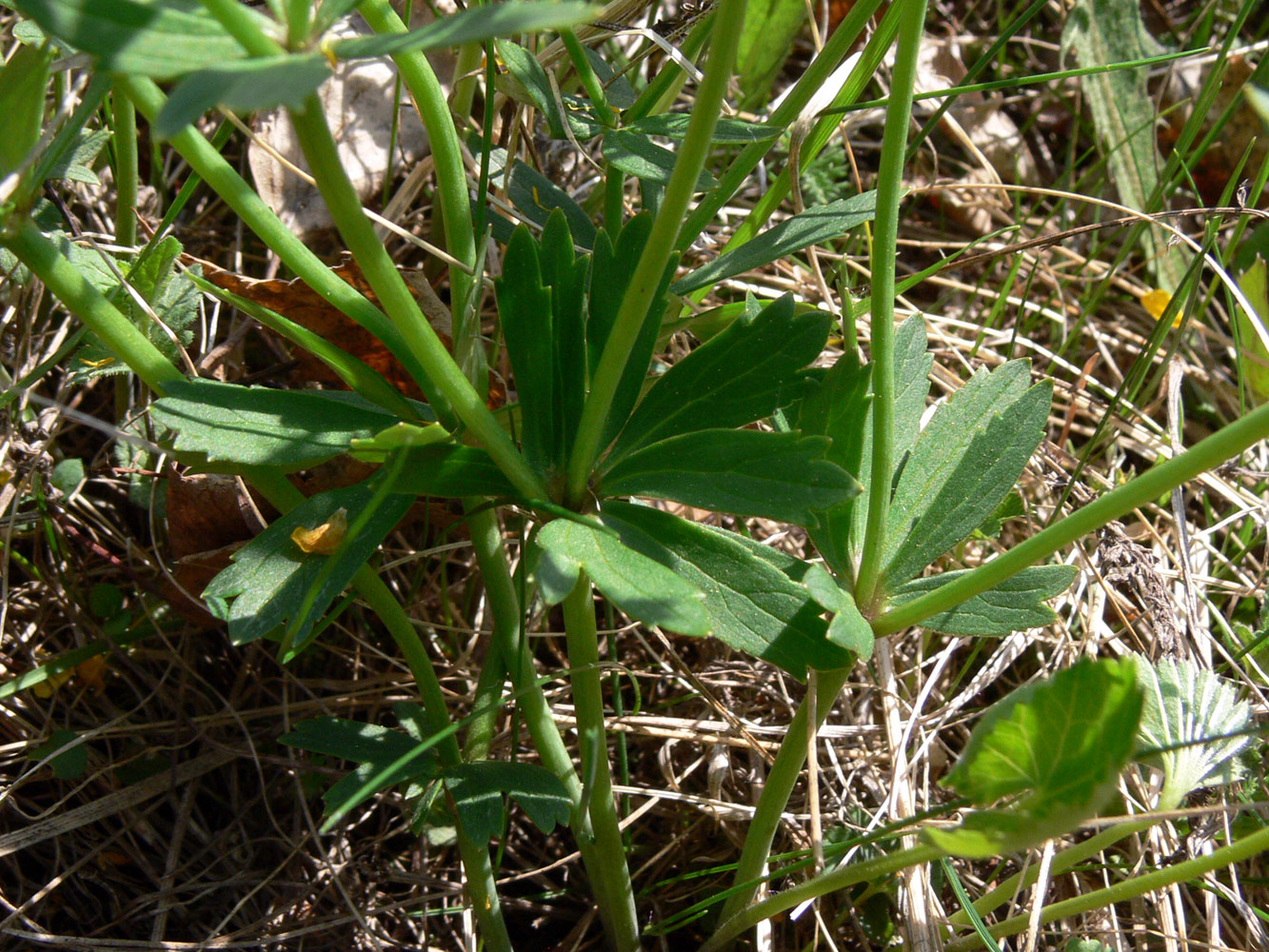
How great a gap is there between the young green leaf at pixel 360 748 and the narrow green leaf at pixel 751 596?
0.44 metres

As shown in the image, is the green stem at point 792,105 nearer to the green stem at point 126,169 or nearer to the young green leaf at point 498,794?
the young green leaf at point 498,794

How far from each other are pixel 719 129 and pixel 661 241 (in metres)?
0.42

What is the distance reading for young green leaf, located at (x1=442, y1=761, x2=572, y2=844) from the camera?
131 cm

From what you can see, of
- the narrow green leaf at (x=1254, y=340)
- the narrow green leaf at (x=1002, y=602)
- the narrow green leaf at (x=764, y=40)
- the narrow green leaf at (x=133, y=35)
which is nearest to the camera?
the narrow green leaf at (x=133, y=35)

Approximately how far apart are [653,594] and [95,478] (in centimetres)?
123

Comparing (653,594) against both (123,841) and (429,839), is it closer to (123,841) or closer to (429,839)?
(429,839)

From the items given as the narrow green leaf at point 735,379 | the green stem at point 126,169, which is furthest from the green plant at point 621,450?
the green stem at point 126,169

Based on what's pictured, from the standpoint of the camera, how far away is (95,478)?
1.81 m

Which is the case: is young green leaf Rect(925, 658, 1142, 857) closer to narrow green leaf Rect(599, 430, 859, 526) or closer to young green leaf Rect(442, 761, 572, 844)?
narrow green leaf Rect(599, 430, 859, 526)

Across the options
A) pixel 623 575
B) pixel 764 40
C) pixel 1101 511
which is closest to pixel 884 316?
pixel 1101 511

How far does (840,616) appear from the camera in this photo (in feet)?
3.65

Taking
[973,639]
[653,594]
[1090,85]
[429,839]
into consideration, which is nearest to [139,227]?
[429,839]

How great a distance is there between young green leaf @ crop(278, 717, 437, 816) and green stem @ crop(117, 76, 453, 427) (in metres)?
0.45

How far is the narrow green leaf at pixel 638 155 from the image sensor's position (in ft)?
4.36
